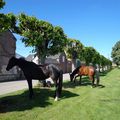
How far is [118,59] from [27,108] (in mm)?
104540

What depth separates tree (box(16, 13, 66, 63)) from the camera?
25109 mm

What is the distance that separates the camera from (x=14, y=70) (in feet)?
152

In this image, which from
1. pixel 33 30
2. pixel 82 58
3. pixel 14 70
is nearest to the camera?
pixel 33 30

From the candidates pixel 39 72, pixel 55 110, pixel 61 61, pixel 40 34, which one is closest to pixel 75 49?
pixel 40 34

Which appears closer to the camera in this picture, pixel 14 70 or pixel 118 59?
pixel 14 70

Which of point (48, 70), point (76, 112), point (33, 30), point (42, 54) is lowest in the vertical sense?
point (76, 112)

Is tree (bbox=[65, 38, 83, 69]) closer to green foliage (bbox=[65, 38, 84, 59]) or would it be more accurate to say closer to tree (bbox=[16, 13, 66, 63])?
green foliage (bbox=[65, 38, 84, 59])

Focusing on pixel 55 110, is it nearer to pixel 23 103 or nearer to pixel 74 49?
pixel 23 103

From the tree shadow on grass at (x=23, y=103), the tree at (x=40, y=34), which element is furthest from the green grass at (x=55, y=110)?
the tree at (x=40, y=34)

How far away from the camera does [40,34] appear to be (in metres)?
25.2

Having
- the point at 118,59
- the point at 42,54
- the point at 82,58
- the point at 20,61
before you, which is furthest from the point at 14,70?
the point at 118,59

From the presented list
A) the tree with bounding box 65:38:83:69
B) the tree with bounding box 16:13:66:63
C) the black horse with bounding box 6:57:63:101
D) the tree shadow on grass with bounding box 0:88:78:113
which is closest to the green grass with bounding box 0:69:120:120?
the tree shadow on grass with bounding box 0:88:78:113

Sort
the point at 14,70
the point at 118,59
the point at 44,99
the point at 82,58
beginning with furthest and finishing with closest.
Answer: the point at 118,59 → the point at 82,58 → the point at 14,70 → the point at 44,99

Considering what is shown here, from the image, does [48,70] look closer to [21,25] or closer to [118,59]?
[21,25]
